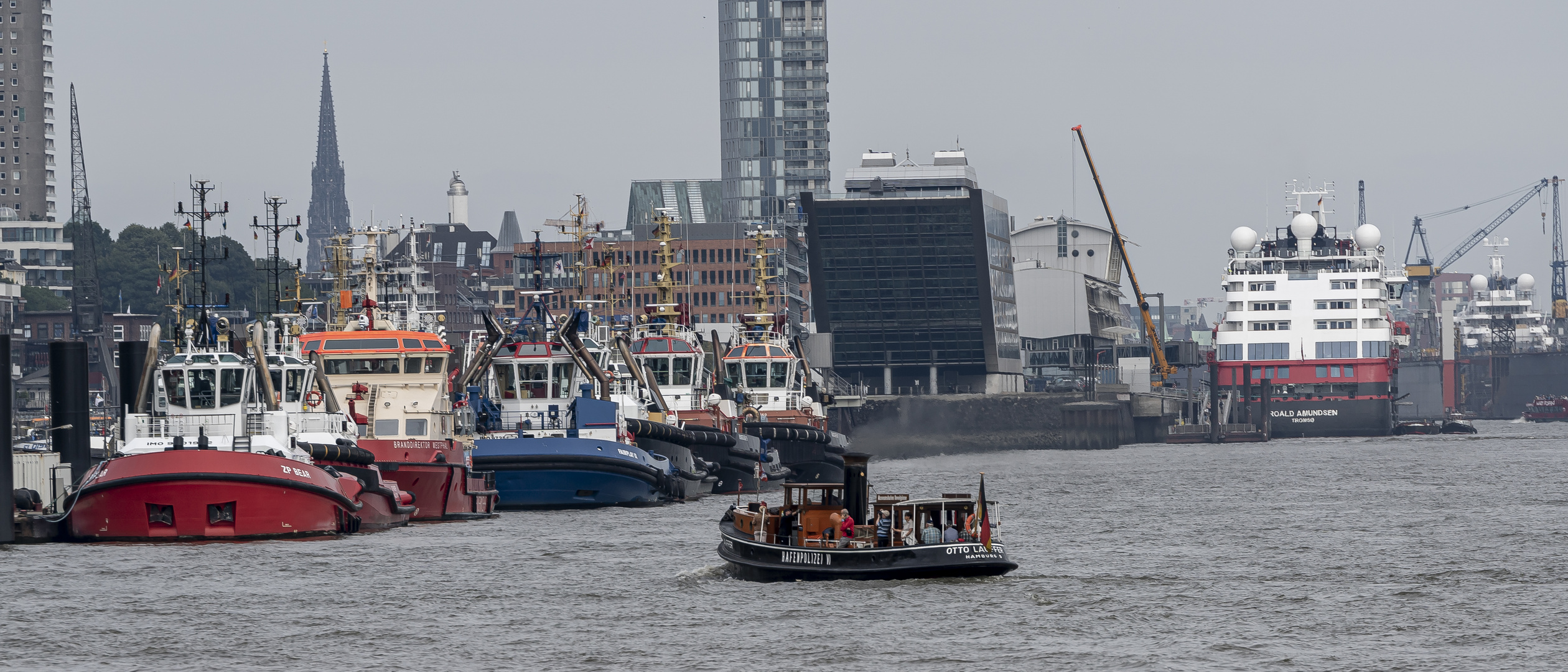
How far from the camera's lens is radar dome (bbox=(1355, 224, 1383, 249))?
192 metres

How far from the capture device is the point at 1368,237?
631ft

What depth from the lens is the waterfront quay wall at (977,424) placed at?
16925 centimetres

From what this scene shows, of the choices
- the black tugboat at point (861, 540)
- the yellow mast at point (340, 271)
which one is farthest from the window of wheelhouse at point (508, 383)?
the black tugboat at point (861, 540)

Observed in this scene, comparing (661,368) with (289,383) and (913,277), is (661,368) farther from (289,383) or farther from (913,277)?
(913,277)

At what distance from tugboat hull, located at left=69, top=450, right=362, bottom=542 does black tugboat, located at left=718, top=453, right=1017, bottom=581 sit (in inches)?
492

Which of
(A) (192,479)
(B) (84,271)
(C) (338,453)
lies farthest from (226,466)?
(B) (84,271)

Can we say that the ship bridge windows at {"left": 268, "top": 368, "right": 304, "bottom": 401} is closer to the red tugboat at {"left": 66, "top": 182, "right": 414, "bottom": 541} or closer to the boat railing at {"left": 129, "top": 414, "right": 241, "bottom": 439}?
the red tugboat at {"left": 66, "top": 182, "right": 414, "bottom": 541}

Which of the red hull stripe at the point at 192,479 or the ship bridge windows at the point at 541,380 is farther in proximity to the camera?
the ship bridge windows at the point at 541,380

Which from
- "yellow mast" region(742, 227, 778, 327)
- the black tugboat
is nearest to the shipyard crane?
"yellow mast" region(742, 227, 778, 327)

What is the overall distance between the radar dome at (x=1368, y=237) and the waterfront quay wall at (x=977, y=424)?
27.5m

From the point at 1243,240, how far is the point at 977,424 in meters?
33.5

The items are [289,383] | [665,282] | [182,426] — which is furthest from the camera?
[665,282]

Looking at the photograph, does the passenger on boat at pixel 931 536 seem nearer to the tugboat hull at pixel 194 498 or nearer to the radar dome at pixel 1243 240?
the tugboat hull at pixel 194 498

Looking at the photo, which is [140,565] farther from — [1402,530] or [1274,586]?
[1402,530]
